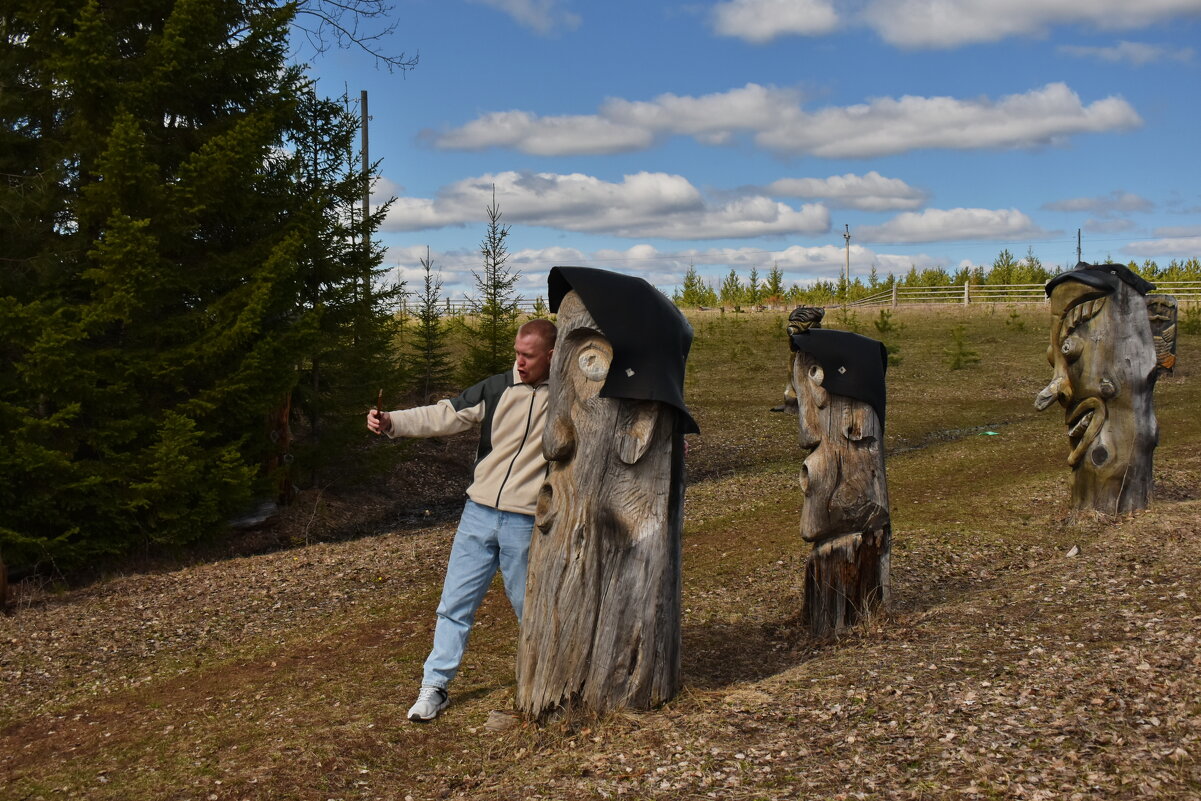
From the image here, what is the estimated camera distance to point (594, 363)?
4.88 m

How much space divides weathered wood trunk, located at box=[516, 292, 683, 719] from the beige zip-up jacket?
12.5 inches

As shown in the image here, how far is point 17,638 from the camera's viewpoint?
8.58 m

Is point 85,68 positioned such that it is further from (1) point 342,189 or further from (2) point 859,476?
(2) point 859,476

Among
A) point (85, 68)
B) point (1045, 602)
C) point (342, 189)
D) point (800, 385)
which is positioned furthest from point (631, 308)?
point (342, 189)

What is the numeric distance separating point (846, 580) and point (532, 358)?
9.06ft

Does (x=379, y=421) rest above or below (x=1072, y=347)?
below

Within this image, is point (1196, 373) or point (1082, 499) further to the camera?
point (1196, 373)

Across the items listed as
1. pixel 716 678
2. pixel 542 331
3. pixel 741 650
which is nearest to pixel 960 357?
pixel 741 650

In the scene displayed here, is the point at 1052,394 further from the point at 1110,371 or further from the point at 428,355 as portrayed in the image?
the point at 428,355

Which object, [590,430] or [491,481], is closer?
[590,430]

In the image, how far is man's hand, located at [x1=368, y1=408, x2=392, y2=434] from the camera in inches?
207

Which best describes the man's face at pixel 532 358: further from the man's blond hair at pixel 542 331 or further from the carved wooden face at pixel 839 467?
the carved wooden face at pixel 839 467

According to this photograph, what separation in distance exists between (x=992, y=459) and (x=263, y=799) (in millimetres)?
12154

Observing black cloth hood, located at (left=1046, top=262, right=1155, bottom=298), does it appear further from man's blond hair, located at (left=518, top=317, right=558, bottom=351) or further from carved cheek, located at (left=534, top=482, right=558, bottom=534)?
carved cheek, located at (left=534, top=482, right=558, bottom=534)
